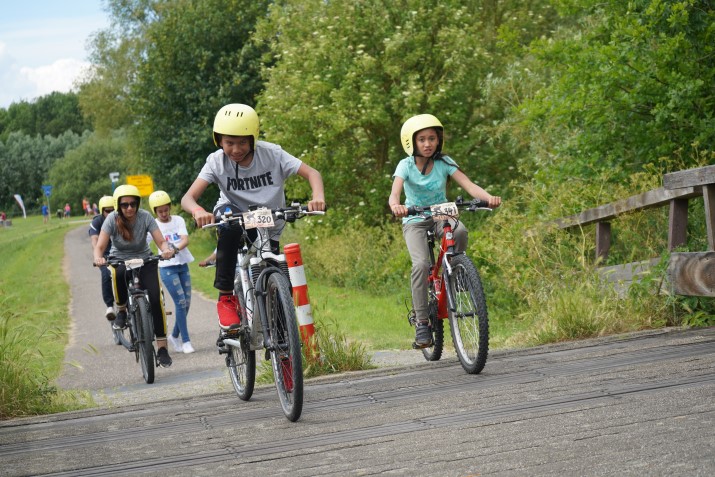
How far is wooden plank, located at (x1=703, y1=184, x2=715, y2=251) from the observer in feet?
27.3

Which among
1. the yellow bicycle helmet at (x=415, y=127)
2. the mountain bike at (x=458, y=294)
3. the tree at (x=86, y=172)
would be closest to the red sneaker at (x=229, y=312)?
the mountain bike at (x=458, y=294)

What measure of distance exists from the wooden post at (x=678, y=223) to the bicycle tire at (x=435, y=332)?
2173 mm

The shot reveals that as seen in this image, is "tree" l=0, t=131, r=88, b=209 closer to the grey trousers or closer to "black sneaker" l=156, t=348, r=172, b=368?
"black sneaker" l=156, t=348, r=172, b=368

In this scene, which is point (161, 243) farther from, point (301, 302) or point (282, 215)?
point (282, 215)

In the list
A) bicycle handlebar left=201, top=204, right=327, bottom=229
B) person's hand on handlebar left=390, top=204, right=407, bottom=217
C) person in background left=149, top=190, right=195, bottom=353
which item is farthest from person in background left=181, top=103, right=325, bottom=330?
person in background left=149, top=190, right=195, bottom=353

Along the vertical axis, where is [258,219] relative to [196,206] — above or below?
below

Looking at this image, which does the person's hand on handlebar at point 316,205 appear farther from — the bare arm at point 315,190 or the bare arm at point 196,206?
the bare arm at point 196,206

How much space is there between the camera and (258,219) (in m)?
6.69

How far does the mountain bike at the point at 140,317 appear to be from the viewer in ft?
35.3

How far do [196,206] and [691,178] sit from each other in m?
4.09

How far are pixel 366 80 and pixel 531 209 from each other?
11145mm

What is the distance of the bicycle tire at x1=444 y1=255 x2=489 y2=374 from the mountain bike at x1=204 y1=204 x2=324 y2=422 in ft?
3.94

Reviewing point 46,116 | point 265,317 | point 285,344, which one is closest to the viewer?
point 285,344

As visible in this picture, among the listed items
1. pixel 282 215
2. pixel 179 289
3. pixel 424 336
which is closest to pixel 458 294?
pixel 424 336
